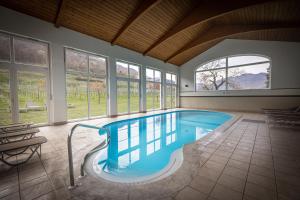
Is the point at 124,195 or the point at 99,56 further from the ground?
the point at 99,56

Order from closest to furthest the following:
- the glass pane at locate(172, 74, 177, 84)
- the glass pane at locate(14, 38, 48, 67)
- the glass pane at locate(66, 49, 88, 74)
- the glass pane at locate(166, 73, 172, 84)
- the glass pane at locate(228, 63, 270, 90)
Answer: the glass pane at locate(14, 38, 48, 67) < the glass pane at locate(66, 49, 88, 74) < the glass pane at locate(228, 63, 270, 90) < the glass pane at locate(166, 73, 172, 84) < the glass pane at locate(172, 74, 177, 84)

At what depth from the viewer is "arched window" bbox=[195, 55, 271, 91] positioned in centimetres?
823

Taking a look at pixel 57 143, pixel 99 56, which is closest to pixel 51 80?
pixel 99 56

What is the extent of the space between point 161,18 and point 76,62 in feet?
13.8

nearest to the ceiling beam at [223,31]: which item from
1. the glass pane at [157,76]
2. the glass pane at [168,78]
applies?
the glass pane at [157,76]

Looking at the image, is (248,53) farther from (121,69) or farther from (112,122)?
(112,122)

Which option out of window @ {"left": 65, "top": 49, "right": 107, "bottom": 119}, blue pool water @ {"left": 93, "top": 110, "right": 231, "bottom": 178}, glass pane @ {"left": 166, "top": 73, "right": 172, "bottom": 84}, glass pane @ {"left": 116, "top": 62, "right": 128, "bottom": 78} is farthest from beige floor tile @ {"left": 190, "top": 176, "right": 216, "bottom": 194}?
glass pane @ {"left": 166, "top": 73, "right": 172, "bottom": 84}

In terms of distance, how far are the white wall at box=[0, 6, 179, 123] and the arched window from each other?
7.19 metres

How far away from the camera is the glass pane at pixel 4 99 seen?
13.1ft

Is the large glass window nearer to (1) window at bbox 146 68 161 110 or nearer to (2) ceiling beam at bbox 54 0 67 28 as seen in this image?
(2) ceiling beam at bbox 54 0 67 28

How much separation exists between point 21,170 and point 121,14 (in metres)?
5.52

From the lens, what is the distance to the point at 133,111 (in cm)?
802

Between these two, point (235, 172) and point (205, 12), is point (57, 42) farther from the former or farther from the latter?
point (235, 172)

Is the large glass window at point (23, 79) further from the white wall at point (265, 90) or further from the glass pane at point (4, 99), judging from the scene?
the white wall at point (265, 90)
